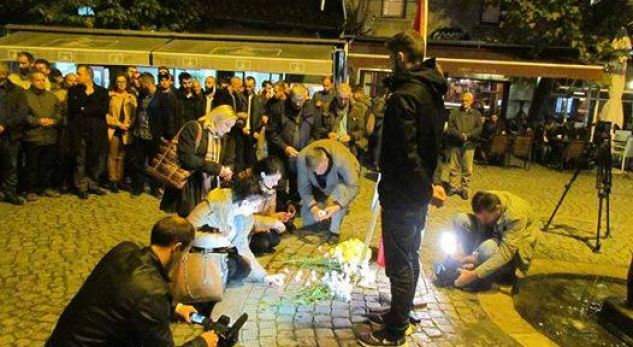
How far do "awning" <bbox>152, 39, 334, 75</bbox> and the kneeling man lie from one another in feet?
17.7

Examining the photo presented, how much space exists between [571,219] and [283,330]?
21.6 feet

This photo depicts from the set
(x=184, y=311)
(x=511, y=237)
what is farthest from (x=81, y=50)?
(x=511, y=237)

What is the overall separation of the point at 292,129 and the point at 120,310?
5686 millimetres

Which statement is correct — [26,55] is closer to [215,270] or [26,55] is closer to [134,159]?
[134,159]

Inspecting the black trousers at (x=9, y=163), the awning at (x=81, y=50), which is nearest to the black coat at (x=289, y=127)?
the black trousers at (x=9, y=163)

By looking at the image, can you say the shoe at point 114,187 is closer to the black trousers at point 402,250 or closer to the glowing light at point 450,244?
the glowing light at point 450,244

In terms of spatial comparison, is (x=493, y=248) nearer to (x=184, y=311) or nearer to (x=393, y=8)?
(x=184, y=311)

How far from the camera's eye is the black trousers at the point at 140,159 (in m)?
9.19

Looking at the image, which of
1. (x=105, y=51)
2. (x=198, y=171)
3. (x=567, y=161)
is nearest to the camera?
(x=198, y=171)

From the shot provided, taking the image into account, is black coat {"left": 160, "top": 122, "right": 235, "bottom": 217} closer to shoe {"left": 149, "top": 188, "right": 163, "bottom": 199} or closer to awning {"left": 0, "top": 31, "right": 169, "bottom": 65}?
shoe {"left": 149, "top": 188, "right": 163, "bottom": 199}

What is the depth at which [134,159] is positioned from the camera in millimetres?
9258

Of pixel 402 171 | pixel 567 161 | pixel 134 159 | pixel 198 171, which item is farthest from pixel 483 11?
pixel 402 171

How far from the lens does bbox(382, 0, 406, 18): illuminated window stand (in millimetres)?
18922

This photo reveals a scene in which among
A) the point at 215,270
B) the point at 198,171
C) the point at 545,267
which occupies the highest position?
the point at 198,171
